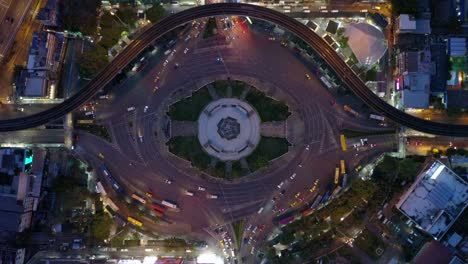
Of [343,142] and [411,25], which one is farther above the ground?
[411,25]

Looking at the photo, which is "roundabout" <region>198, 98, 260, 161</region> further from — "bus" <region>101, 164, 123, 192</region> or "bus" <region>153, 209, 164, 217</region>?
"bus" <region>101, 164, 123, 192</region>

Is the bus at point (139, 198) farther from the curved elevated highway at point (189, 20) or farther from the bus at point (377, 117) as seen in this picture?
the bus at point (377, 117)

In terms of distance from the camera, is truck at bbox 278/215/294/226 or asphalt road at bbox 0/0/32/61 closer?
truck at bbox 278/215/294/226

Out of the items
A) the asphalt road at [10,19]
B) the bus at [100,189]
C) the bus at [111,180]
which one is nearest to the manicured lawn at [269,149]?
the bus at [111,180]

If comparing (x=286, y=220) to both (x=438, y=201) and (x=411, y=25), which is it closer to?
(x=438, y=201)

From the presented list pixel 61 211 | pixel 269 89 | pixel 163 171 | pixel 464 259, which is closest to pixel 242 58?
pixel 269 89

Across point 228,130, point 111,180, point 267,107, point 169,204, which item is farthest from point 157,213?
point 267,107

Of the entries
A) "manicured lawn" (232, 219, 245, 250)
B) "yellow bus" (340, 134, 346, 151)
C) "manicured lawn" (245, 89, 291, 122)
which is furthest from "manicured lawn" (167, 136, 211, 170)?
"yellow bus" (340, 134, 346, 151)
